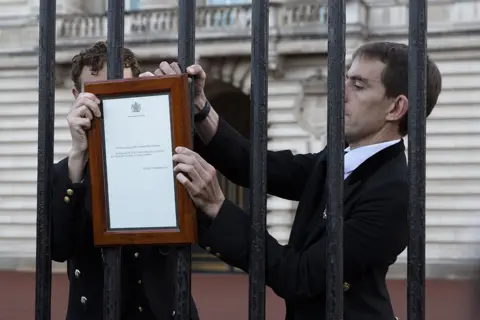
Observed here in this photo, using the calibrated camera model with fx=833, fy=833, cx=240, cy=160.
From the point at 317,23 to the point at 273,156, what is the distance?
1463 centimetres

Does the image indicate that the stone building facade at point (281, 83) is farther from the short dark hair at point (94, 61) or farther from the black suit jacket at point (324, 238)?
the black suit jacket at point (324, 238)

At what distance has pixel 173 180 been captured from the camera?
152 cm

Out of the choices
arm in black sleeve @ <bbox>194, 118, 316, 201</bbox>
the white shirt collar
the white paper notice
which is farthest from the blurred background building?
the white paper notice

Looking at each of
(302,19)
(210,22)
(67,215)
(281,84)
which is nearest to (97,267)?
(67,215)

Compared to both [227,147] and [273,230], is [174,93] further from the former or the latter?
[273,230]

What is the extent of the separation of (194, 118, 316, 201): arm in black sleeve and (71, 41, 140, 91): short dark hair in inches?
19.1

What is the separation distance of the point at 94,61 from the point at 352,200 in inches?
36.7

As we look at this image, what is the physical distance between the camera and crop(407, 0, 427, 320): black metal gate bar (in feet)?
4.71

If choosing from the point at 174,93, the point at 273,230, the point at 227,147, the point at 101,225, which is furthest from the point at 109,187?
the point at 273,230

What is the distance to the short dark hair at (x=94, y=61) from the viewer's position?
7.72 feet

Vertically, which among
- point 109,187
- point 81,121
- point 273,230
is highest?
point 81,121

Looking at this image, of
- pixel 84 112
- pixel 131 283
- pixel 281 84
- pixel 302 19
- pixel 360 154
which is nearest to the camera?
pixel 84 112

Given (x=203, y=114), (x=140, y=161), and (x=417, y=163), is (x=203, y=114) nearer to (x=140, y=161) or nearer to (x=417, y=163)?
(x=140, y=161)

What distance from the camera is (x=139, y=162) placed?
5.05 feet
